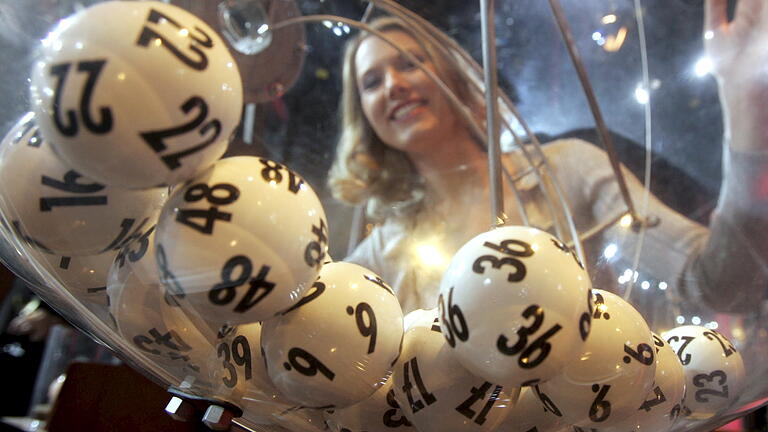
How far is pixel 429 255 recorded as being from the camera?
1.30 ft

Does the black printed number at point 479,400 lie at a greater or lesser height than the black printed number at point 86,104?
lesser

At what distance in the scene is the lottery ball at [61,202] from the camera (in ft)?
0.89

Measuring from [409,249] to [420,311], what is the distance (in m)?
0.08

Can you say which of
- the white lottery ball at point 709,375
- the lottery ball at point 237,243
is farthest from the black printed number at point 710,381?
the lottery ball at point 237,243

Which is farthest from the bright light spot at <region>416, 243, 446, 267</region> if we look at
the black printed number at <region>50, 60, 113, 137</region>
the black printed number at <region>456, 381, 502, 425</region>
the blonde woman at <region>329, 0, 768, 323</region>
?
the black printed number at <region>50, 60, 113, 137</region>

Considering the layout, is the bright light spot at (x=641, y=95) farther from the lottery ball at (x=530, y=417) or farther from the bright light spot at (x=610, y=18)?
the lottery ball at (x=530, y=417)

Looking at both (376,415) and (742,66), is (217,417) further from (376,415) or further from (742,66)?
(742,66)

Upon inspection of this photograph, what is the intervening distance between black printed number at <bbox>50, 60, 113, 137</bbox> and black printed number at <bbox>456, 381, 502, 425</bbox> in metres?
0.18

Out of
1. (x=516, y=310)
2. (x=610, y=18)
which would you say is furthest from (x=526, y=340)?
(x=610, y=18)

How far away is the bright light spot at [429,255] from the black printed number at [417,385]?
9 cm

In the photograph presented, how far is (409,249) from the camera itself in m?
0.41

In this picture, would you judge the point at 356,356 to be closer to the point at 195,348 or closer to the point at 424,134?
the point at 195,348

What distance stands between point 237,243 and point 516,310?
0.11 metres

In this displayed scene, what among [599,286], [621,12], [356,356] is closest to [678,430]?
[599,286]
